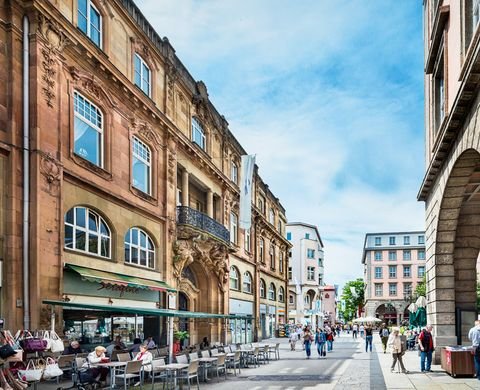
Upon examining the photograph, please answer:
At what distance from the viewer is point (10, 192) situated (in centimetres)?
1606

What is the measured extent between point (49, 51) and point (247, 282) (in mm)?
29166

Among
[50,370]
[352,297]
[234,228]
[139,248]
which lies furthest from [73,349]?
[352,297]

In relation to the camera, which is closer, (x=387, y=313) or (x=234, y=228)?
(x=234, y=228)

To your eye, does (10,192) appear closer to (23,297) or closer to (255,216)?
(23,297)

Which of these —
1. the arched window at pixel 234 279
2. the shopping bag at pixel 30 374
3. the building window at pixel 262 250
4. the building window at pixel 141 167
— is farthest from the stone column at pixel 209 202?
the shopping bag at pixel 30 374

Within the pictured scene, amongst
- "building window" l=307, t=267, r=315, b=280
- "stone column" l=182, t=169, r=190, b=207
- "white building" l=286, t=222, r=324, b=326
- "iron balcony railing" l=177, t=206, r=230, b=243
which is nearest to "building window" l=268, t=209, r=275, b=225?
"iron balcony railing" l=177, t=206, r=230, b=243

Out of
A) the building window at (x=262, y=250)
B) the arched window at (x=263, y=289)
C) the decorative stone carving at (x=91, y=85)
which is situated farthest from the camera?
→ the arched window at (x=263, y=289)

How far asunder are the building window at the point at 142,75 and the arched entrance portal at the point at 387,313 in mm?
89616

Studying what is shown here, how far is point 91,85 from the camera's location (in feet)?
67.9

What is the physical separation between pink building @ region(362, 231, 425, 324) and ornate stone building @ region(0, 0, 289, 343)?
77.5 meters

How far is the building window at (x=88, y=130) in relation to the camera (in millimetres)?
19875

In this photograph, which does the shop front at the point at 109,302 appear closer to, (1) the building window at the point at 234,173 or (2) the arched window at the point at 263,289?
(1) the building window at the point at 234,173

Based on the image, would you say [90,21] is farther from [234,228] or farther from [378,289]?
[378,289]

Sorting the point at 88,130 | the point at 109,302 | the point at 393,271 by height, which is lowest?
the point at 393,271
